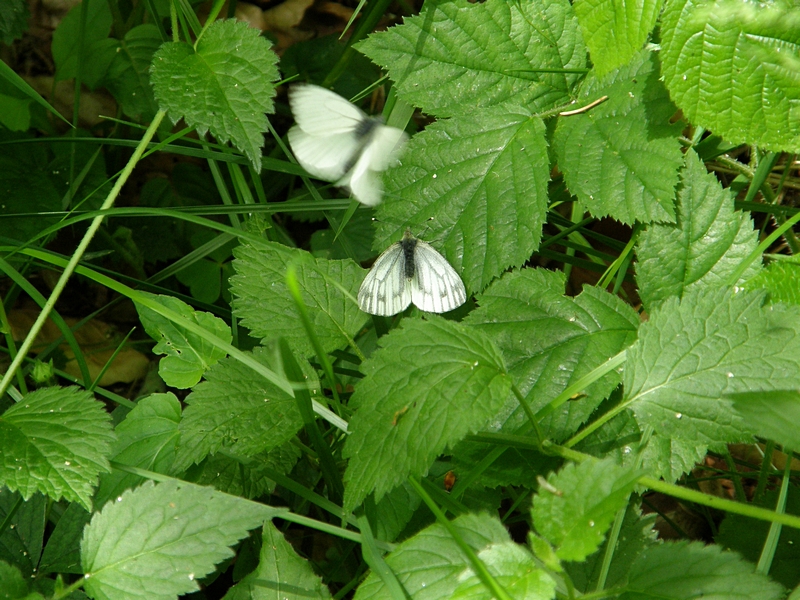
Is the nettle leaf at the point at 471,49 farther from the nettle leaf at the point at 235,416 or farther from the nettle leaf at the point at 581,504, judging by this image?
the nettle leaf at the point at 581,504

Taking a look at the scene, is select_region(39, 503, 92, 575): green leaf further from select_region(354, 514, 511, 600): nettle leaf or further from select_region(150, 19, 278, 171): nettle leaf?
select_region(150, 19, 278, 171): nettle leaf

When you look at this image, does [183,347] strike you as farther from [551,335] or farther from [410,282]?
[551,335]

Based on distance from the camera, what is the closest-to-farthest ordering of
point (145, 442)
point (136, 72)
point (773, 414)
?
point (773, 414), point (145, 442), point (136, 72)

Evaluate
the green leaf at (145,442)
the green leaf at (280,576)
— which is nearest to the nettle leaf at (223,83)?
the green leaf at (145,442)

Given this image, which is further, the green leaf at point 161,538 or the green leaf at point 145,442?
the green leaf at point 145,442

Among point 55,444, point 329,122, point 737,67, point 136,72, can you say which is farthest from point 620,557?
point 136,72

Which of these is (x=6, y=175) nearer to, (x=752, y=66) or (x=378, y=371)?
(x=378, y=371)
